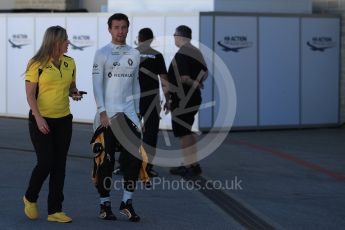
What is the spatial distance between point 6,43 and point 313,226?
37.7ft

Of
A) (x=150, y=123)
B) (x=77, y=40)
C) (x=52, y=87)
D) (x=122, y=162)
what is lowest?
(x=122, y=162)

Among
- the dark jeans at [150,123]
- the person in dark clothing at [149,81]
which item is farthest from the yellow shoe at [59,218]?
the dark jeans at [150,123]

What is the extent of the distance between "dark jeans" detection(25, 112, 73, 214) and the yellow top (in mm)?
88

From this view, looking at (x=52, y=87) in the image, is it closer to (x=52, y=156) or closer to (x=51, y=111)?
(x=51, y=111)

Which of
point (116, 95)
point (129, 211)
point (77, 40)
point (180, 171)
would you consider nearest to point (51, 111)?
point (116, 95)

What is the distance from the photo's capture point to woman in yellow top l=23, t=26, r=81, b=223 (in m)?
6.50

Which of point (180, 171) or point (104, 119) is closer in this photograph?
point (104, 119)

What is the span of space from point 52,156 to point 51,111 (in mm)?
414

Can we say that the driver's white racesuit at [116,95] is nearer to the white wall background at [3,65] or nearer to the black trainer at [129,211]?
the black trainer at [129,211]

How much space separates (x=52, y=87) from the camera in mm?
6574

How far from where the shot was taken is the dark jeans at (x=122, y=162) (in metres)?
6.79

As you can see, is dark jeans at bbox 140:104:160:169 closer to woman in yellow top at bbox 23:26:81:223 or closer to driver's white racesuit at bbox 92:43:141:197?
driver's white racesuit at bbox 92:43:141:197

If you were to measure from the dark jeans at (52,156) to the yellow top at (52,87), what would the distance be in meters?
0.09

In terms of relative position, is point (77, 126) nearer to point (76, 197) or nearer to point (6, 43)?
point (6, 43)
